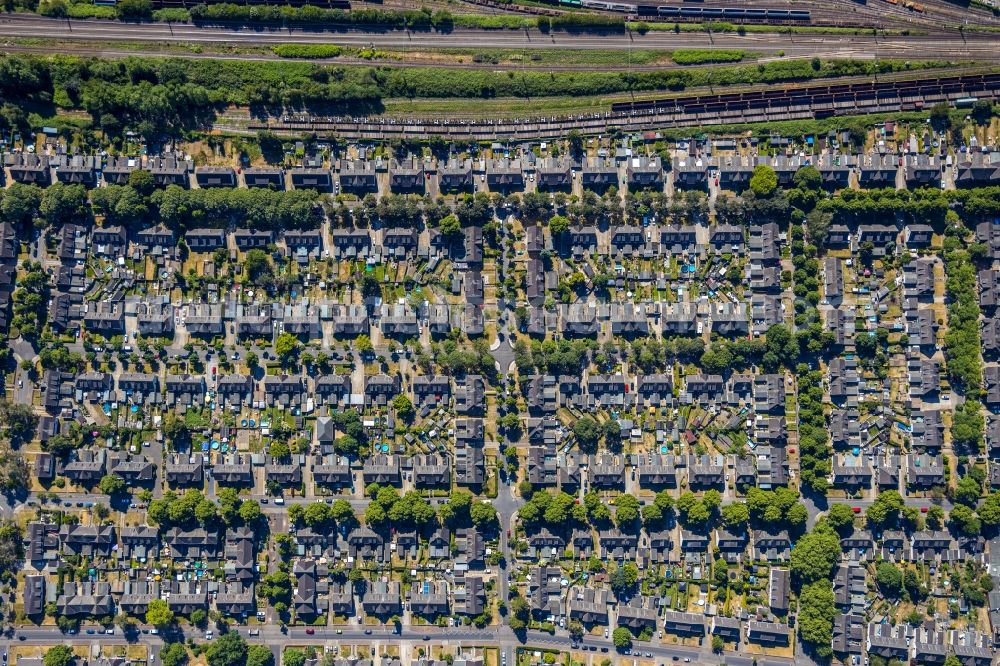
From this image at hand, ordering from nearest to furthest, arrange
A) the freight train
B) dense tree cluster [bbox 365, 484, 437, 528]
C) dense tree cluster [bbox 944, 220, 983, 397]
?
dense tree cluster [bbox 365, 484, 437, 528]
dense tree cluster [bbox 944, 220, 983, 397]
the freight train

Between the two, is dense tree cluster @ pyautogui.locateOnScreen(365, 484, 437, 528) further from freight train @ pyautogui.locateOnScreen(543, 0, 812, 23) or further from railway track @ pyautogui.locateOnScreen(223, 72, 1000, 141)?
freight train @ pyautogui.locateOnScreen(543, 0, 812, 23)

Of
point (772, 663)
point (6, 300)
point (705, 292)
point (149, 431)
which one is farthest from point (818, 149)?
point (6, 300)

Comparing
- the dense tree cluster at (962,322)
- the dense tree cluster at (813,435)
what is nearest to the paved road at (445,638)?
the dense tree cluster at (813,435)

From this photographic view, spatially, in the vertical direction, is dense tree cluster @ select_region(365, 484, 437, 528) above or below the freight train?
below

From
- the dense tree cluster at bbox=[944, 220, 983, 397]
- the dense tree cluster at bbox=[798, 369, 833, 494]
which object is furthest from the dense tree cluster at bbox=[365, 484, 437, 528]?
the dense tree cluster at bbox=[944, 220, 983, 397]

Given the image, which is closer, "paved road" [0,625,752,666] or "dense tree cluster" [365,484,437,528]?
A: "dense tree cluster" [365,484,437,528]

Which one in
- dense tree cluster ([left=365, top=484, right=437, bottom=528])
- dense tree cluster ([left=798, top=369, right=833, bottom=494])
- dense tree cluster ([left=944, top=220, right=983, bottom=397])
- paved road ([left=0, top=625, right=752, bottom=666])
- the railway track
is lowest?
paved road ([left=0, top=625, right=752, bottom=666])

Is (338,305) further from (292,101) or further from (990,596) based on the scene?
(990,596)

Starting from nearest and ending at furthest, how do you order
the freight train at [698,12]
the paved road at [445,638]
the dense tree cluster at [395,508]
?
the dense tree cluster at [395,508], the paved road at [445,638], the freight train at [698,12]

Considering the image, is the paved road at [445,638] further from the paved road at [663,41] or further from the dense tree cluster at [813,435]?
the paved road at [663,41]
